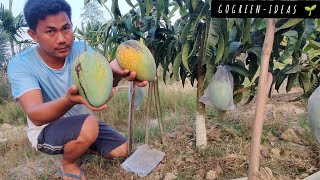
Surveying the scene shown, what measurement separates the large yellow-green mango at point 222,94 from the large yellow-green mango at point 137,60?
0.53 m

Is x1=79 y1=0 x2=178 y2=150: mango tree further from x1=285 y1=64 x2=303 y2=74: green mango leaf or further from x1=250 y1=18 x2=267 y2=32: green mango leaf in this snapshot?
x1=285 y1=64 x2=303 y2=74: green mango leaf

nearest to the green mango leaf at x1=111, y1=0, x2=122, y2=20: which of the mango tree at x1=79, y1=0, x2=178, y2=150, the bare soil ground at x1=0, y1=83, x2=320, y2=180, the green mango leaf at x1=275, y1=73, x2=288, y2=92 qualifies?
the mango tree at x1=79, y1=0, x2=178, y2=150

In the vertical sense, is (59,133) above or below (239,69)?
below

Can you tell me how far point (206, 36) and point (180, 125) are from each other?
112 centimetres

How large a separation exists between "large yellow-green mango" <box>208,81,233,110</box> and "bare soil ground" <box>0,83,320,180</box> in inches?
12.7

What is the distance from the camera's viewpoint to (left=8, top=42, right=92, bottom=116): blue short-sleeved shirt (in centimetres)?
161

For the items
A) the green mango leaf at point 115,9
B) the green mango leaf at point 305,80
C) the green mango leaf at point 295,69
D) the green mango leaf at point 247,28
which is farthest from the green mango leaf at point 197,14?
the green mango leaf at point 305,80

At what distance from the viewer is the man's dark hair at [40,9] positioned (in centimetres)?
157

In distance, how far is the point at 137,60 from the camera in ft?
4.52

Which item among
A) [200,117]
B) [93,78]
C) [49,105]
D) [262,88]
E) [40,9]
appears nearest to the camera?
[262,88]

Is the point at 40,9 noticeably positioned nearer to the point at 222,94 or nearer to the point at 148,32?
the point at 148,32

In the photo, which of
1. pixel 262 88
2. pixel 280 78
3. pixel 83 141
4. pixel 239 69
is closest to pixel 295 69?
pixel 280 78

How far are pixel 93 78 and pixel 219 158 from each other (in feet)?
3.36

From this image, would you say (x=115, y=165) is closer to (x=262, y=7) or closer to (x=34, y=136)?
(x=34, y=136)
